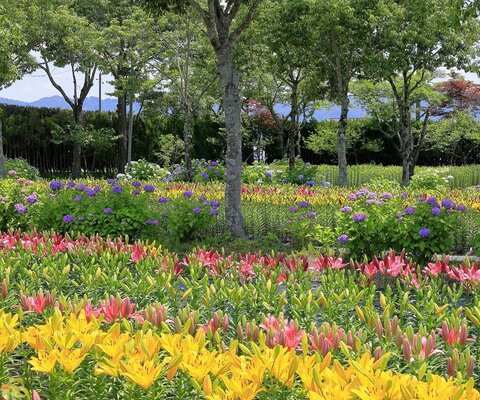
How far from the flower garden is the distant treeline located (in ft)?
48.5

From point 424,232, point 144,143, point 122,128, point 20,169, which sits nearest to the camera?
point 424,232

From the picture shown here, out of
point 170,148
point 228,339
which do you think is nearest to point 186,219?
point 228,339

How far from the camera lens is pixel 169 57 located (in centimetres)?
1798

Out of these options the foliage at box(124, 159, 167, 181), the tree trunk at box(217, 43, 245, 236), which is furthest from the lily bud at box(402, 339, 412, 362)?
the foliage at box(124, 159, 167, 181)

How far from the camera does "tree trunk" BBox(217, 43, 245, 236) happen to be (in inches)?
315

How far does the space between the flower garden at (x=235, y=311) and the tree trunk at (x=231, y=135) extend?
1.43ft

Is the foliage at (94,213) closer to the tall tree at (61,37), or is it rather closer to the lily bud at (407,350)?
the lily bud at (407,350)

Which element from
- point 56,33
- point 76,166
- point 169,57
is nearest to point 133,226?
point 169,57

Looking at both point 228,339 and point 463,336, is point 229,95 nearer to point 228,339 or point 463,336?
point 228,339

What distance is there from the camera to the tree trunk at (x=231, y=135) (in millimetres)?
8000

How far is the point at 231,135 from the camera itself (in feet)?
26.4

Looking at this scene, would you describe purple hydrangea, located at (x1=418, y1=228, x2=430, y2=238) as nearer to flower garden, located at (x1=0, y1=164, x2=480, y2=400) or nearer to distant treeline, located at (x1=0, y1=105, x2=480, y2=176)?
Result: flower garden, located at (x1=0, y1=164, x2=480, y2=400)

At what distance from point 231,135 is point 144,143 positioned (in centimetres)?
1723

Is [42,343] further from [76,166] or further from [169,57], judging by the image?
[76,166]
